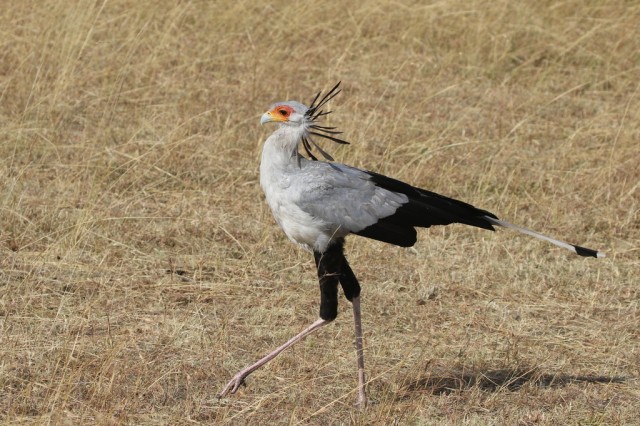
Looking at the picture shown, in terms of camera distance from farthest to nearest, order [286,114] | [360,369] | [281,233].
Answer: [281,233] → [286,114] → [360,369]

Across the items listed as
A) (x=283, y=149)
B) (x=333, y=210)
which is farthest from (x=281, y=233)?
(x=333, y=210)

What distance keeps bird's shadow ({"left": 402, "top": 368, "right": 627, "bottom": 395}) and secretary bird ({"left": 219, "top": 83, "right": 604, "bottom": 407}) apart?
1.15ft

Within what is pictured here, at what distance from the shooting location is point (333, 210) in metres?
4.56

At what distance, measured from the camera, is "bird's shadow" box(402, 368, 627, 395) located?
4.83m

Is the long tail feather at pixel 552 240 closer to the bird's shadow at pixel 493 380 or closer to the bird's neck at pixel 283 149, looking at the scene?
the bird's shadow at pixel 493 380

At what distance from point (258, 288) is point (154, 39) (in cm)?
378

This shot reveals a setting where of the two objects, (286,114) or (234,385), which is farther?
(286,114)

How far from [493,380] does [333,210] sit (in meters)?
1.10

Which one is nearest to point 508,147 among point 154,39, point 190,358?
point 154,39

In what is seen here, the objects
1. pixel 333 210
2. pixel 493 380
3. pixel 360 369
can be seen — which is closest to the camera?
pixel 333 210

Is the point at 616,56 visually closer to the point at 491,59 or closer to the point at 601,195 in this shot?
the point at 491,59

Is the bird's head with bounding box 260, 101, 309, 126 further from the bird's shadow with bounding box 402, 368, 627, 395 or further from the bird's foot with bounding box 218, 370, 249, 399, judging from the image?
the bird's shadow with bounding box 402, 368, 627, 395

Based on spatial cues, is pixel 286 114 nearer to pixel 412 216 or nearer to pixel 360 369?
pixel 412 216

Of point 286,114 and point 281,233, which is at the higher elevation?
point 286,114
